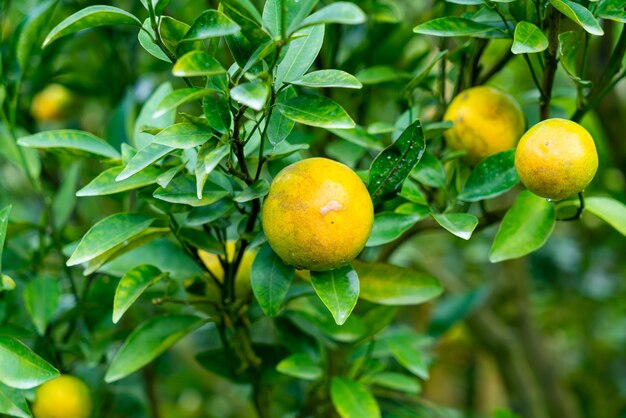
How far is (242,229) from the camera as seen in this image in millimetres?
785

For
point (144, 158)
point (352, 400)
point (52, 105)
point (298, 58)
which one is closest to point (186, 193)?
point (144, 158)

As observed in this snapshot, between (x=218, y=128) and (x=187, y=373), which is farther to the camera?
(x=187, y=373)

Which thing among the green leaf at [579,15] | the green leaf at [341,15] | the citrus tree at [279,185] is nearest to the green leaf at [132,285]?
the citrus tree at [279,185]

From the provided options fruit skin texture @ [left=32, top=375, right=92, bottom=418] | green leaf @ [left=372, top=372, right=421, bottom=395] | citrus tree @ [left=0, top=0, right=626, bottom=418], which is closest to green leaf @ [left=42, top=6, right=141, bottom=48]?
citrus tree @ [left=0, top=0, right=626, bottom=418]

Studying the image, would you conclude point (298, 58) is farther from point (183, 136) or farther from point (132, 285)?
point (132, 285)

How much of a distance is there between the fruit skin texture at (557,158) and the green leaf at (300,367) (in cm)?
37

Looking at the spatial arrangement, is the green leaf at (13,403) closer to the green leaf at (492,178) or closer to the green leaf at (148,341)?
the green leaf at (148,341)

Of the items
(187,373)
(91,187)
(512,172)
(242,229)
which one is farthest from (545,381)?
(91,187)

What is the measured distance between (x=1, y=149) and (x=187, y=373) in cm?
82

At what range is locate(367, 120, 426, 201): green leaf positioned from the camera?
73 centimetres

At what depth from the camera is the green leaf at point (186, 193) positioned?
70cm

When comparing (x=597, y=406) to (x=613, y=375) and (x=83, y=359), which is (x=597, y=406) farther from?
(x=83, y=359)

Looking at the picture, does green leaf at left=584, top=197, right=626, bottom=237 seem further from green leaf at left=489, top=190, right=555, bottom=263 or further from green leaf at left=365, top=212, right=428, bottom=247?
green leaf at left=365, top=212, right=428, bottom=247

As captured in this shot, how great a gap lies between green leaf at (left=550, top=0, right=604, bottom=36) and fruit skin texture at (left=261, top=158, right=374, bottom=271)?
9.1 inches
